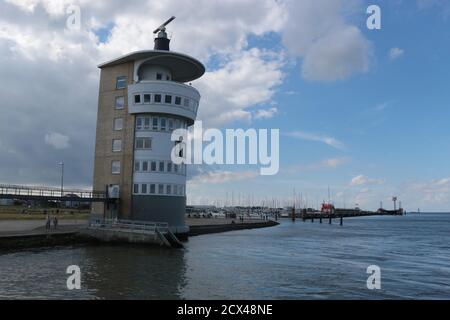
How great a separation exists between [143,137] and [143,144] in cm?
87

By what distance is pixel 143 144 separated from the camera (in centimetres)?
5212

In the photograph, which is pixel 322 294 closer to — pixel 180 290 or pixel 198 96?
pixel 180 290

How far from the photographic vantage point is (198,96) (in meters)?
56.4

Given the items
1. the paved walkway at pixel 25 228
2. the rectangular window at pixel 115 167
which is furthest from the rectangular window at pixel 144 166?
the paved walkway at pixel 25 228

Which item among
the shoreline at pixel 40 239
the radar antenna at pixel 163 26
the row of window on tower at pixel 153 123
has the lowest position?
the shoreline at pixel 40 239

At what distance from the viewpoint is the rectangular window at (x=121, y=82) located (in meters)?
54.5

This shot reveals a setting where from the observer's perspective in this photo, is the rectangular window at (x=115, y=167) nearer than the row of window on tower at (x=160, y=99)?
No

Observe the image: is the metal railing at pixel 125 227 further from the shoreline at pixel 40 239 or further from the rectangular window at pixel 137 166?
the rectangular window at pixel 137 166

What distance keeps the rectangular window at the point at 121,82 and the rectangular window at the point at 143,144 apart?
7796 millimetres

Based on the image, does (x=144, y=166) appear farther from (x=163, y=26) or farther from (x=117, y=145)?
(x=163, y=26)

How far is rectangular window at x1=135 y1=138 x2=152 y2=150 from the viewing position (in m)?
52.0
